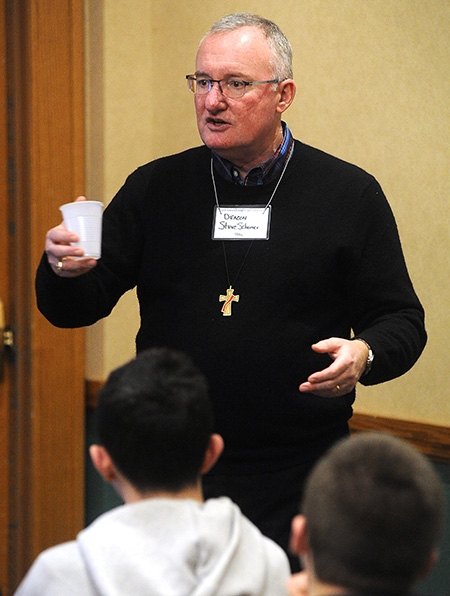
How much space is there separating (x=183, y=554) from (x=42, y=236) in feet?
7.48

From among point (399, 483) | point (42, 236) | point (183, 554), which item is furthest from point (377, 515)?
point (42, 236)

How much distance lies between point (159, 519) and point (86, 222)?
2.74ft

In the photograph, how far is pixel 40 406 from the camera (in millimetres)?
3465

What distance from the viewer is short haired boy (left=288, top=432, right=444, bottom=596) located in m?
1.00

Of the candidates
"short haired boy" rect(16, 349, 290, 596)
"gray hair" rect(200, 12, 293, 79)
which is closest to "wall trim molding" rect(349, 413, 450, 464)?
"gray hair" rect(200, 12, 293, 79)

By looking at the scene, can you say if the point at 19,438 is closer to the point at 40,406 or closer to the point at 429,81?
the point at 40,406

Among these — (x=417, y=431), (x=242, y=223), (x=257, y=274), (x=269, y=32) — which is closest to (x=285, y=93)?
(x=269, y=32)

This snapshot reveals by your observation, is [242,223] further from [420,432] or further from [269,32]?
[420,432]

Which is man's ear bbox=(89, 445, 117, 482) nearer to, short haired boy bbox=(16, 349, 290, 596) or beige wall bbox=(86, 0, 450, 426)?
short haired boy bbox=(16, 349, 290, 596)

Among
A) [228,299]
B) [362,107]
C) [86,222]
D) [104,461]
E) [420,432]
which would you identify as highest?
[362,107]

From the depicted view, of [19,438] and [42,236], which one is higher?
[42,236]

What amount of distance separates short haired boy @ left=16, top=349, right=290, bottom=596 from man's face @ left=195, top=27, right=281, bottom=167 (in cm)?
99

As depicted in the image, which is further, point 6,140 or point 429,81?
point 6,140

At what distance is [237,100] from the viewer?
2.30 meters
